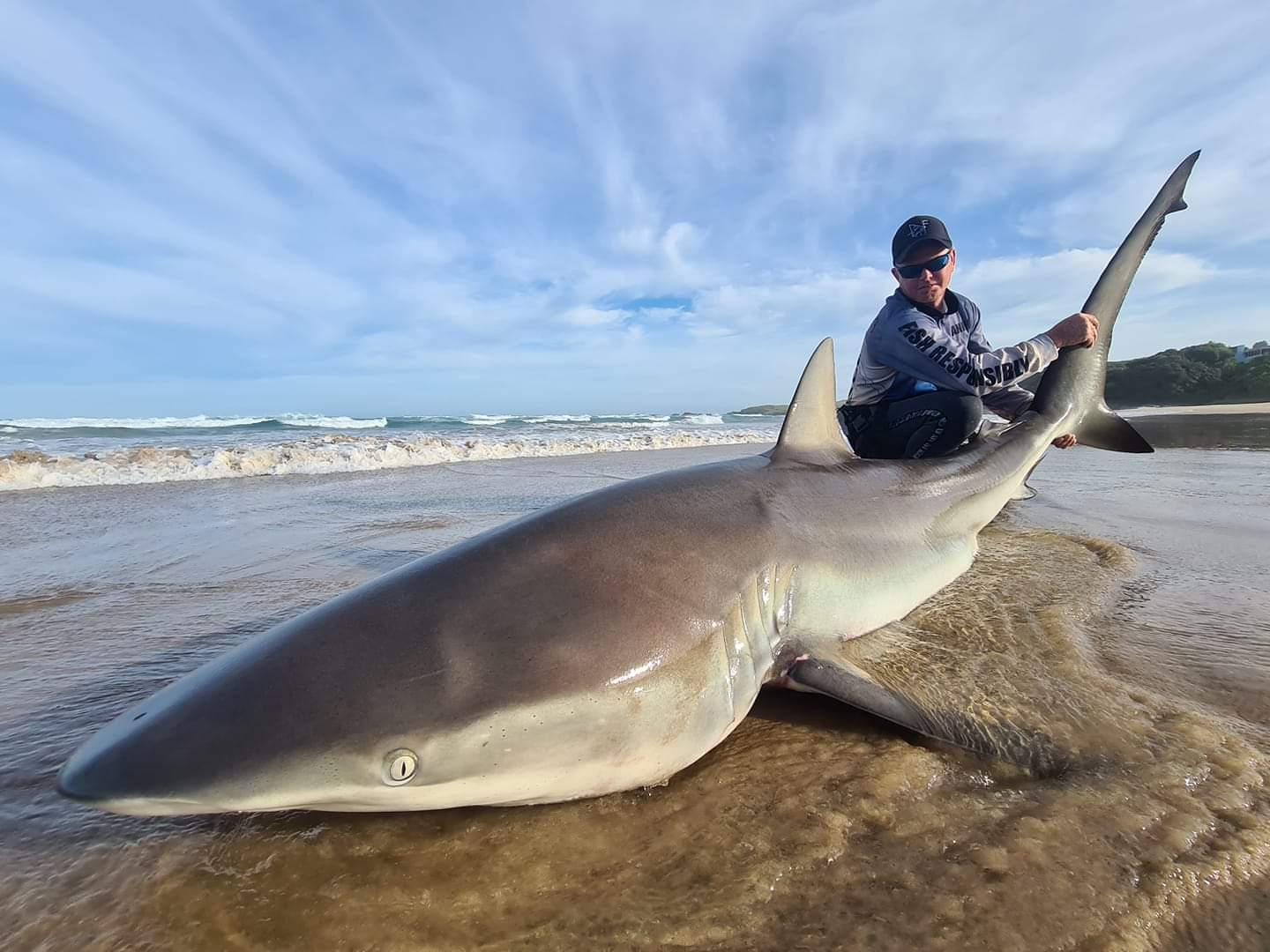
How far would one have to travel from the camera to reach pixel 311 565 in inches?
152

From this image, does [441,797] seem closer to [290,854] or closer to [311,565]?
[290,854]

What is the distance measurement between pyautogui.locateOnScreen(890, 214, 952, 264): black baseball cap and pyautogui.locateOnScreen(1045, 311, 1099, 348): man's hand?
79cm

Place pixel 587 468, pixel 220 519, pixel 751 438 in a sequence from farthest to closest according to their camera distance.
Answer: pixel 751 438 → pixel 587 468 → pixel 220 519

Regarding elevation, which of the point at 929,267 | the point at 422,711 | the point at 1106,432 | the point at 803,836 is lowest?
the point at 803,836

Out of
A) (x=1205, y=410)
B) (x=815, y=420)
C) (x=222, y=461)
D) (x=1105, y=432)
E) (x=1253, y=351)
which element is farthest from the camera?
(x=1253, y=351)

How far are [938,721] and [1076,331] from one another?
308 cm

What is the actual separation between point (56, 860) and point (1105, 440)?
4882 millimetres

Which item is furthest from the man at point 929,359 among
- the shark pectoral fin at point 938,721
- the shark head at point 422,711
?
the shark head at point 422,711

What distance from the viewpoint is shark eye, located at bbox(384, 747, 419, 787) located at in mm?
1232

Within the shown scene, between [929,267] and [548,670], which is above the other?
[929,267]

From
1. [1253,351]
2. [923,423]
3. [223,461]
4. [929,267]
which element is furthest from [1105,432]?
[1253,351]

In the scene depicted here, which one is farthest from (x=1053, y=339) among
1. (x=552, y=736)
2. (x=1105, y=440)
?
(x=552, y=736)

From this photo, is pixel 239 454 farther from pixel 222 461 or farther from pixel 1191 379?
pixel 1191 379

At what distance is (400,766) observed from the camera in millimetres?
1241
